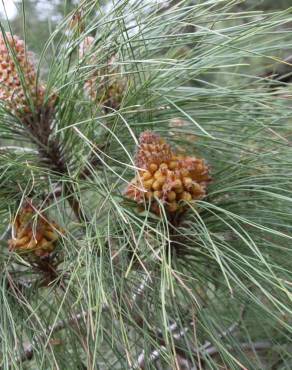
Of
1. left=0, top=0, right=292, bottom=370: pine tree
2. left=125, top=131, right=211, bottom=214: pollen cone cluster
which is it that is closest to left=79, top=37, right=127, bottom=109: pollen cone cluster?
left=0, top=0, right=292, bottom=370: pine tree

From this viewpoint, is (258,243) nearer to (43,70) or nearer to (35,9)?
(43,70)

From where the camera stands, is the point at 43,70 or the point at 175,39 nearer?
the point at 175,39

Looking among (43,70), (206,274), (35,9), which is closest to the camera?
(206,274)

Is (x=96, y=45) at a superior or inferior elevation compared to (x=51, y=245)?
superior

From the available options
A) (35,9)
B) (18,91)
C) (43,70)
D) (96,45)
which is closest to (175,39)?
(96,45)

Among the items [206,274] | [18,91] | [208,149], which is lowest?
[206,274]

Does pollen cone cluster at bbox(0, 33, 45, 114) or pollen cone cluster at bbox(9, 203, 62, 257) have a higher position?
pollen cone cluster at bbox(0, 33, 45, 114)

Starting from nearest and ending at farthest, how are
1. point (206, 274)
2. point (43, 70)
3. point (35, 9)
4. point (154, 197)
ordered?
1. point (154, 197)
2. point (206, 274)
3. point (43, 70)
4. point (35, 9)

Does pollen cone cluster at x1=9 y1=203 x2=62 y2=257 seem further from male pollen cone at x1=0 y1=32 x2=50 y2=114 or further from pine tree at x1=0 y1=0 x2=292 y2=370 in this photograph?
male pollen cone at x1=0 y1=32 x2=50 y2=114
